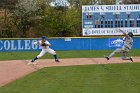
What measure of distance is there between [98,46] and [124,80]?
2503 centimetres

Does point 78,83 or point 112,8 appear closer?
point 78,83

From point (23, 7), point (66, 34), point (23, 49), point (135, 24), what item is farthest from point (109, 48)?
point (23, 7)

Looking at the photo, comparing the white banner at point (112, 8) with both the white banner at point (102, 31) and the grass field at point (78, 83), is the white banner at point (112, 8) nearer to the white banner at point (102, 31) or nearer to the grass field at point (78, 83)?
the white banner at point (102, 31)

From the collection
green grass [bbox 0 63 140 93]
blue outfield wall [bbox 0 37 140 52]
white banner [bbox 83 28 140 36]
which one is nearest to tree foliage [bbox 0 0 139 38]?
blue outfield wall [bbox 0 37 140 52]

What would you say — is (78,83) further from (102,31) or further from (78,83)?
(102,31)

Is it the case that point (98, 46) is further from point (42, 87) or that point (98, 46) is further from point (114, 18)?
point (42, 87)

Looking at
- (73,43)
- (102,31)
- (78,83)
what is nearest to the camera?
(78,83)

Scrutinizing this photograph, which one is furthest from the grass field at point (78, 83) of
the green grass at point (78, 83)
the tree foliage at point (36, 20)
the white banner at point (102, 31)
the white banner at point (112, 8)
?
the tree foliage at point (36, 20)

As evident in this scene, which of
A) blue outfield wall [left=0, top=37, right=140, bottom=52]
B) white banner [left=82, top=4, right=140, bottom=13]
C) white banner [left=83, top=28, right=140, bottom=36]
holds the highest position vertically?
white banner [left=82, top=4, right=140, bottom=13]

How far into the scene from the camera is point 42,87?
1225 centimetres

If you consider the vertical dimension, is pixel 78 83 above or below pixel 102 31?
below

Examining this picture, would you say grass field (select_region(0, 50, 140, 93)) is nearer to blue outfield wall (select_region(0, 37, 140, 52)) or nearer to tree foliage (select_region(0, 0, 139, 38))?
blue outfield wall (select_region(0, 37, 140, 52))

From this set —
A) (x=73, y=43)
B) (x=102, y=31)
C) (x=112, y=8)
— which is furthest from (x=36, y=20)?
(x=112, y=8)

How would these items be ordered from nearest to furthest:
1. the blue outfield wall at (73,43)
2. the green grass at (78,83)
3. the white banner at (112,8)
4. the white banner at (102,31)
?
1. the green grass at (78,83)
2. the white banner at (112,8)
3. the white banner at (102,31)
4. the blue outfield wall at (73,43)
